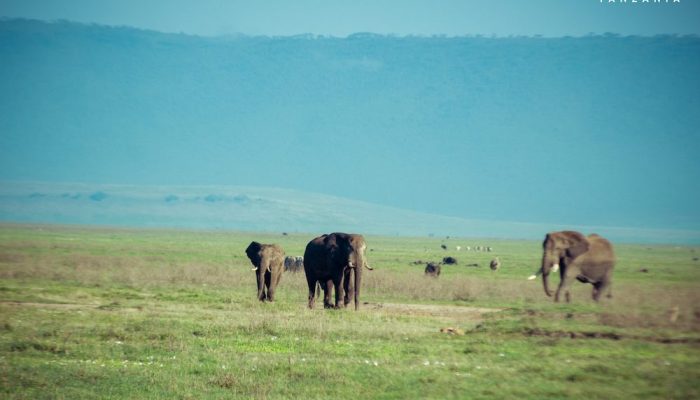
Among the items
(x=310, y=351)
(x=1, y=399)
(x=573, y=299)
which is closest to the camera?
(x=1, y=399)

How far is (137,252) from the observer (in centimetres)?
7800

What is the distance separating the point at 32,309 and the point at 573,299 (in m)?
19.3

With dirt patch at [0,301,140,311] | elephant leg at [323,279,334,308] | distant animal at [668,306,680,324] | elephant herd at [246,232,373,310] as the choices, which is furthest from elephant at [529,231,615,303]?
dirt patch at [0,301,140,311]

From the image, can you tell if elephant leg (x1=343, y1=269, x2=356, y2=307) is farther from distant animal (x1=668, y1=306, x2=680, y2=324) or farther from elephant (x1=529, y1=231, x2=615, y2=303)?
distant animal (x1=668, y1=306, x2=680, y2=324)

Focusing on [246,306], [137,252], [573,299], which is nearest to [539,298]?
[573,299]

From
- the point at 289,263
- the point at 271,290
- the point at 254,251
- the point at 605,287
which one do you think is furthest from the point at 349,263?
the point at 289,263

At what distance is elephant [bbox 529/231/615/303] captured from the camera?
3825 cm

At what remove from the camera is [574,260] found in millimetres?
38344

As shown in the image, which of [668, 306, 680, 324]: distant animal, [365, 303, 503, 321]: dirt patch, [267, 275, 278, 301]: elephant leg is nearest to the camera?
[668, 306, 680, 324]: distant animal

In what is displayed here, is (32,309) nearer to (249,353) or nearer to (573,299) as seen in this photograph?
(249,353)

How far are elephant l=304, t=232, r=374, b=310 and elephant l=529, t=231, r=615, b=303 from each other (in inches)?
283

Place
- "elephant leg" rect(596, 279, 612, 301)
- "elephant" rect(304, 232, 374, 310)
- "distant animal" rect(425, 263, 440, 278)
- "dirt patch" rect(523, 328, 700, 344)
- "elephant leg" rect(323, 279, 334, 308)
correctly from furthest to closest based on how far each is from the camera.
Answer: "distant animal" rect(425, 263, 440, 278) < "elephant leg" rect(596, 279, 612, 301) < "elephant leg" rect(323, 279, 334, 308) < "elephant" rect(304, 232, 374, 310) < "dirt patch" rect(523, 328, 700, 344)

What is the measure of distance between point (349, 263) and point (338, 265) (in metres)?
0.75

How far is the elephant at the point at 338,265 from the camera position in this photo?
3422 cm
